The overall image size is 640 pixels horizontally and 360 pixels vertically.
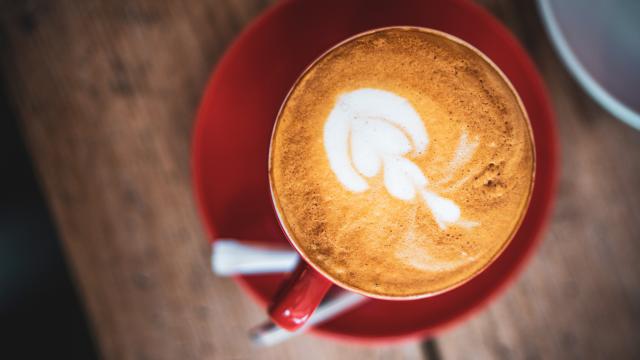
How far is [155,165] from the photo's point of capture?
0.73 metres

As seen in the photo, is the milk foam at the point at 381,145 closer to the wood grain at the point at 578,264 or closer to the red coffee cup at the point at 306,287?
the red coffee cup at the point at 306,287

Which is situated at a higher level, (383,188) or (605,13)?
(605,13)

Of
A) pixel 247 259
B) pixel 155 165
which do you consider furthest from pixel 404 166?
pixel 155 165

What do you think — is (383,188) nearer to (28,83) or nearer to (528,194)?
(528,194)

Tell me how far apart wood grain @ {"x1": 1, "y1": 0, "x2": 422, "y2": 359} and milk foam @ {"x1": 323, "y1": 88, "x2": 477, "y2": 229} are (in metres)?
0.32

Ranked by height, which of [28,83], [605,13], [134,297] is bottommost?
[134,297]

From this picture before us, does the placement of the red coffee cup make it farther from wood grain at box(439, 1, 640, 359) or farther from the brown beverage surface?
wood grain at box(439, 1, 640, 359)

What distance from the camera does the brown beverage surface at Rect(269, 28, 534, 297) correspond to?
1.63 feet

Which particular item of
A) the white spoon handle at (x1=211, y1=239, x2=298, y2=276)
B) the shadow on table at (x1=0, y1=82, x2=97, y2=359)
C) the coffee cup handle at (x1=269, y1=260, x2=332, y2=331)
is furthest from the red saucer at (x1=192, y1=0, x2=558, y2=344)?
the shadow on table at (x1=0, y1=82, x2=97, y2=359)

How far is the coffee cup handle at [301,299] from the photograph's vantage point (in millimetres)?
503

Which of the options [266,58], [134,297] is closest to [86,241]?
[134,297]

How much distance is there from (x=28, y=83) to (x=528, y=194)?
0.71 m

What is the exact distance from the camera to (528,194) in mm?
500

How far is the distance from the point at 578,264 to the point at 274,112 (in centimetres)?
51
